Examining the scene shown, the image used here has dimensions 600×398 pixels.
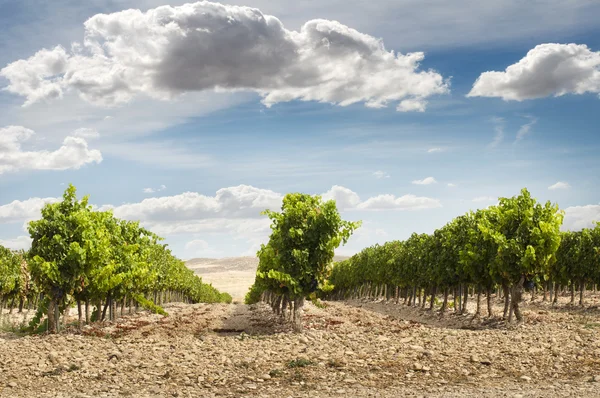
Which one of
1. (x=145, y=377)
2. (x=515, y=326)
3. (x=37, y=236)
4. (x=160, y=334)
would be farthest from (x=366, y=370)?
(x=37, y=236)

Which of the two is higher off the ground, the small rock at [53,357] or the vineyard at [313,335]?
the vineyard at [313,335]

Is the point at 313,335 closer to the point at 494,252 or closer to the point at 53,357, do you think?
the point at 53,357

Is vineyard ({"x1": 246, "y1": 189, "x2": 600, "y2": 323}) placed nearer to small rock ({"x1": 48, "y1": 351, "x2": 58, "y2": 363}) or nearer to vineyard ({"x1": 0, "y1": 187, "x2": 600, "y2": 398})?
vineyard ({"x1": 0, "y1": 187, "x2": 600, "y2": 398})

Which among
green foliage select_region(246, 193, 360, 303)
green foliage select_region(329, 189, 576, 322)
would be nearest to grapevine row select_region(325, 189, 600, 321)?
green foliage select_region(329, 189, 576, 322)

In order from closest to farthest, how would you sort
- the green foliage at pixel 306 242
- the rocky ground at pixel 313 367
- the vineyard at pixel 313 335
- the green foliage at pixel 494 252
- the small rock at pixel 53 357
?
the rocky ground at pixel 313 367 → the vineyard at pixel 313 335 → the small rock at pixel 53 357 → the green foliage at pixel 306 242 → the green foliage at pixel 494 252

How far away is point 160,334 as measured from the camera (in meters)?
33.7

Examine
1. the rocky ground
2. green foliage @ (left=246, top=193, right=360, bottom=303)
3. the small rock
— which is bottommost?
the small rock

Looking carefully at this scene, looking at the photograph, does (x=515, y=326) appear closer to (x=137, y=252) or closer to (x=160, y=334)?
(x=160, y=334)

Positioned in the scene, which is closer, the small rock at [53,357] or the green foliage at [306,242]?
the small rock at [53,357]

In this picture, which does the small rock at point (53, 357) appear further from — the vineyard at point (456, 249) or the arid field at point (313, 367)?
the vineyard at point (456, 249)

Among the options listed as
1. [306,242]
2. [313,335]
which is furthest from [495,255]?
[313,335]

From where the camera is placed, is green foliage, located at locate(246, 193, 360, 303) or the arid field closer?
the arid field

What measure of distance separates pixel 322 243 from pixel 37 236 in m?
17.8

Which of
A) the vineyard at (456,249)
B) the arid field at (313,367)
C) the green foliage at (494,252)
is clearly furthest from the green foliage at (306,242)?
the green foliage at (494,252)
